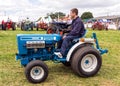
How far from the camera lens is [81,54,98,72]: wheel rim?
6965 mm

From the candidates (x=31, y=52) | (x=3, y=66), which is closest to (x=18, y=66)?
(x=3, y=66)

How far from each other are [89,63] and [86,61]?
111mm

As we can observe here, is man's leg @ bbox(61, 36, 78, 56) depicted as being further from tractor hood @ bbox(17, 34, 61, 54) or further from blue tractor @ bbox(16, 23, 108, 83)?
tractor hood @ bbox(17, 34, 61, 54)

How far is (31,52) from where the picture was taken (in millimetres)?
6977

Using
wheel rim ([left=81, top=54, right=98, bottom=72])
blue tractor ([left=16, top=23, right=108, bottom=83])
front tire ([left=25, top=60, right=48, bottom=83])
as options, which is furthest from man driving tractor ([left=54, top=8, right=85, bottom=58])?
front tire ([left=25, top=60, right=48, bottom=83])

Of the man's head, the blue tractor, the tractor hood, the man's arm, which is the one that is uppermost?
the man's head

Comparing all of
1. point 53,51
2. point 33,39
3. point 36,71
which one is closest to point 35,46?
point 33,39

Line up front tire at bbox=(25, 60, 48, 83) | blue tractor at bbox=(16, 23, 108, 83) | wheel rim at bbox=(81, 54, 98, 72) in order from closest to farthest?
front tire at bbox=(25, 60, 48, 83) < blue tractor at bbox=(16, 23, 108, 83) < wheel rim at bbox=(81, 54, 98, 72)

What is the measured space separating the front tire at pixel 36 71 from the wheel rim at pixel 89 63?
111 centimetres

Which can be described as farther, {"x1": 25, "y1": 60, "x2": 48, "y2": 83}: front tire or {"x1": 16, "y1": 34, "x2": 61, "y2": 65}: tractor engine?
{"x1": 16, "y1": 34, "x2": 61, "y2": 65}: tractor engine

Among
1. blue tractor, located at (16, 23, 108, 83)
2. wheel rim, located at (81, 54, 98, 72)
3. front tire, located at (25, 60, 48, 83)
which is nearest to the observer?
front tire, located at (25, 60, 48, 83)

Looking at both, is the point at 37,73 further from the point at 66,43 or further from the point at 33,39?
the point at 66,43

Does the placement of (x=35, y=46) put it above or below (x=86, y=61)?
above

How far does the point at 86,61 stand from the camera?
704 centimetres
